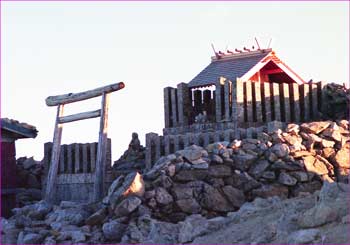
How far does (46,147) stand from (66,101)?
5.89ft

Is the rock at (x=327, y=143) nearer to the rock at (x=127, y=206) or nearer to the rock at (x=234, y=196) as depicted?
the rock at (x=234, y=196)

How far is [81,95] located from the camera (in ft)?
57.5

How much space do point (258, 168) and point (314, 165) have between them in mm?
1212

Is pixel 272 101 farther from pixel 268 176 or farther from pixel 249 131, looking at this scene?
pixel 268 176

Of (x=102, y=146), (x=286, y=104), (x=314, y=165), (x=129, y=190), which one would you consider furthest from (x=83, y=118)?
(x=314, y=165)

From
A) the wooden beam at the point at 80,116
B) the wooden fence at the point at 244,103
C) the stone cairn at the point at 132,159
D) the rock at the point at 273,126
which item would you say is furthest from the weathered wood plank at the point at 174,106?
the rock at the point at 273,126

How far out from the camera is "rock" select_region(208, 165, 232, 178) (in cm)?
1435

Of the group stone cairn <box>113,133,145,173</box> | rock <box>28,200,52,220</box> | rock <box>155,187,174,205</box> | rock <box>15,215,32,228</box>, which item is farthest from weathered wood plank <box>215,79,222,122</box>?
rock <box>15,215,32,228</box>

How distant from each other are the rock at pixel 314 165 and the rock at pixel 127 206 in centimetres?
359

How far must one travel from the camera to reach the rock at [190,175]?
46.5 ft

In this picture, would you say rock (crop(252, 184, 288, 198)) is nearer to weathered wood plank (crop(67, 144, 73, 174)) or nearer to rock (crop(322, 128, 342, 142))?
rock (crop(322, 128, 342, 142))

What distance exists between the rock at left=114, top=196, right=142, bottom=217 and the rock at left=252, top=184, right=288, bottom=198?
2388 millimetres

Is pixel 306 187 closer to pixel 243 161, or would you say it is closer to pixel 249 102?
pixel 243 161

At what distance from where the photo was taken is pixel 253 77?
19.2 meters
